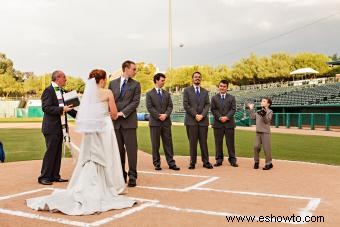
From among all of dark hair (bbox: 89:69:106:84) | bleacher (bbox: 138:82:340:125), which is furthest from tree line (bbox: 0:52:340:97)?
dark hair (bbox: 89:69:106:84)

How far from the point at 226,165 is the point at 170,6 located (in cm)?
4264

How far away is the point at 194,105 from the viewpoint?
10133mm

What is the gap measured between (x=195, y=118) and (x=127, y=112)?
242cm

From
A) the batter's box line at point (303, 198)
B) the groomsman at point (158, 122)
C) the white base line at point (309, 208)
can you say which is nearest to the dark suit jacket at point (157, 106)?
the groomsman at point (158, 122)

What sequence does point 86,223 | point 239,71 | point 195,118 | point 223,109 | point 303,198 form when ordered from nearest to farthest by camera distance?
1. point 86,223
2. point 303,198
3. point 195,118
4. point 223,109
5. point 239,71

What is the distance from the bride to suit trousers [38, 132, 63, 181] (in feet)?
5.35

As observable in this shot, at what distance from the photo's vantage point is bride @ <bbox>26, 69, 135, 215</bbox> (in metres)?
5.80

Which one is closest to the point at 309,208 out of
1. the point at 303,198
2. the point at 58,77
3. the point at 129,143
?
the point at 303,198

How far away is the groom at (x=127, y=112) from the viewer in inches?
316

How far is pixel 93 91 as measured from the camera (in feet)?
22.2

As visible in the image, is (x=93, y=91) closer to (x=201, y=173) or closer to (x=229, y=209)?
(x=229, y=209)

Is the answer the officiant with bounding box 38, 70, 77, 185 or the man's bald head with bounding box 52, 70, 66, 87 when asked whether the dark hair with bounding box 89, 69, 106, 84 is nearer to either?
the officiant with bounding box 38, 70, 77, 185

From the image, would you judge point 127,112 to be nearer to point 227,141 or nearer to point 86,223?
point 86,223

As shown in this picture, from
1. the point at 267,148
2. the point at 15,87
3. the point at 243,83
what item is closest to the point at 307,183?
the point at 267,148
